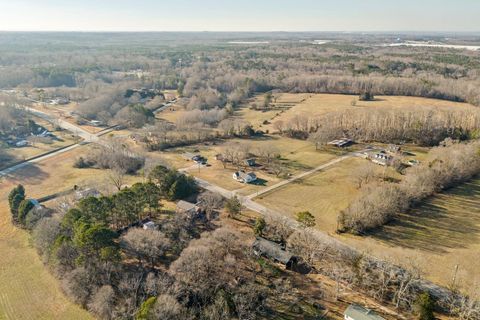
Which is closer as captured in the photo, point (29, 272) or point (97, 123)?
point (29, 272)

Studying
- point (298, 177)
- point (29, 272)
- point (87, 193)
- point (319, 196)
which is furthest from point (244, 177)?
point (29, 272)

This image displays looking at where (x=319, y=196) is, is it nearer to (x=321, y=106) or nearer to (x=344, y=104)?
(x=321, y=106)

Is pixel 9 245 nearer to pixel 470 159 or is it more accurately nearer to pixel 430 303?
pixel 430 303

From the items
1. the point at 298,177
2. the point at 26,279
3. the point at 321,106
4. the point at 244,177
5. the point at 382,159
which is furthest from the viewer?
the point at 321,106

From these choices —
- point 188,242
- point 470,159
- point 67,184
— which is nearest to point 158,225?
point 188,242

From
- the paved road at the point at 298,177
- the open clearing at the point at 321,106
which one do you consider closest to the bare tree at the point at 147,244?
the paved road at the point at 298,177

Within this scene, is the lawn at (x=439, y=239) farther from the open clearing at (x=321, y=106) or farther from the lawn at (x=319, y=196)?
the open clearing at (x=321, y=106)

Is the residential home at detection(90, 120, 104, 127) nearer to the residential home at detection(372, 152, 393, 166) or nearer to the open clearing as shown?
the open clearing
